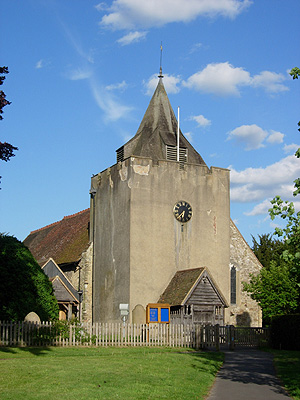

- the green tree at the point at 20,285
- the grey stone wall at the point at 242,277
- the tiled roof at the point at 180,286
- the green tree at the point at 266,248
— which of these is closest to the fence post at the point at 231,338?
the tiled roof at the point at 180,286

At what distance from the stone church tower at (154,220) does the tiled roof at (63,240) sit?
3313 millimetres

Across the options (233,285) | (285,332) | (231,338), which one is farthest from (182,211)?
(285,332)

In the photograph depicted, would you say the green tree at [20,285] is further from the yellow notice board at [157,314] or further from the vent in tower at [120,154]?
the vent in tower at [120,154]

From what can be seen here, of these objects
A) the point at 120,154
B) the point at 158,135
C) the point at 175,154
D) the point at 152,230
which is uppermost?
the point at 158,135

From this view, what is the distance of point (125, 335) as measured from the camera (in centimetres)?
2602

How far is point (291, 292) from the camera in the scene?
33.8 metres

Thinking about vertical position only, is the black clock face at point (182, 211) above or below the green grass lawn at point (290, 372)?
above

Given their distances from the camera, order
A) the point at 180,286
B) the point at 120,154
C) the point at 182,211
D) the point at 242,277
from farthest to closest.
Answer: the point at 242,277 < the point at 120,154 < the point at 182,211 < the point at 180,286

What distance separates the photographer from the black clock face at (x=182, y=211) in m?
34.7

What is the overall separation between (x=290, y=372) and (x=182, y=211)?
19158 mm

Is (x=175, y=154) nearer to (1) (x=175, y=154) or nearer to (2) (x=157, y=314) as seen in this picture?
(1) (x=175, y=154)

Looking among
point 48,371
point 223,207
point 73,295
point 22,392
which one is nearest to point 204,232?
point 223,207

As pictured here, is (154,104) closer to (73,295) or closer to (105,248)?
(105,248)

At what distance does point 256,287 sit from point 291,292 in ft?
8.55
